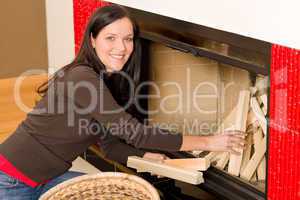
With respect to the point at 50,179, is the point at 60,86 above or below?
above

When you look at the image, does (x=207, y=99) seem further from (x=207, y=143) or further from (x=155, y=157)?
(x=207, y=143)

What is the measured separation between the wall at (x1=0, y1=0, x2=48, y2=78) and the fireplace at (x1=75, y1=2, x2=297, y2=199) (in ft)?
4.02

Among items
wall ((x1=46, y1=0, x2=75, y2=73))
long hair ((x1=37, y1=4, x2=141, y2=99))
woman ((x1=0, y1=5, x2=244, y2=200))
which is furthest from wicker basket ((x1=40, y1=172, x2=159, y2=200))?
wall ((x1=46, y1=0, x2=75, y2=73))

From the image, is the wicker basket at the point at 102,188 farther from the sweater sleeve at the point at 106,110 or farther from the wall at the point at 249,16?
the wall at the point at 249,16

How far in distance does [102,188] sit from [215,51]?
574 millimetres

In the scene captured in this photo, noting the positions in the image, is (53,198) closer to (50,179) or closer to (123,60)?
(50,179)

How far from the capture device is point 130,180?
6.52 ft

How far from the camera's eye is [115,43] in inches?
80.1

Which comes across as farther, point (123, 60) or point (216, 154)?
point (216, 154)

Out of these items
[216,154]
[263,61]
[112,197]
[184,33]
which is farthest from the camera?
[216,154]

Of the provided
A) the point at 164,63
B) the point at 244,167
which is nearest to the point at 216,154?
the point at 244,167

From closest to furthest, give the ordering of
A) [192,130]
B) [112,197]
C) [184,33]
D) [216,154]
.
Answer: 1. [112,197]
2. [184,33]
3. [216,154]
4. [192,130]

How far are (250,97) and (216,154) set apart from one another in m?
0.29

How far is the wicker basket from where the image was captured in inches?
77.4
